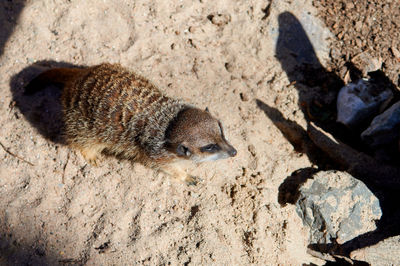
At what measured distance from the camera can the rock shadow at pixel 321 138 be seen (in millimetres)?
2543

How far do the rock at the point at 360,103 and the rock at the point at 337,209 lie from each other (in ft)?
2.08

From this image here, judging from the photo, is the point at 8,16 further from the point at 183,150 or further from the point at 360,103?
the point at 360,103

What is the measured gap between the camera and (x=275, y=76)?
10.9 ft

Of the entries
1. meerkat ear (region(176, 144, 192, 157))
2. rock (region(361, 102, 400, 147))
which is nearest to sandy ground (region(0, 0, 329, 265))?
meerkat ear (region(176, 144, 192, 157))

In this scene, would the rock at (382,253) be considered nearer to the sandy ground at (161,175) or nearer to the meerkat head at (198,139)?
the sandy ground at (161,175)

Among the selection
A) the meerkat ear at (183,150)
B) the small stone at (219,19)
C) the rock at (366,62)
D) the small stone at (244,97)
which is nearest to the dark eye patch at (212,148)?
the meerkat ear at (183,150)

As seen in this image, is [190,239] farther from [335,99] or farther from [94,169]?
[335,99]

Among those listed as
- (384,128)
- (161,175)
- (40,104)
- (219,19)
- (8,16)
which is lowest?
(161,175)

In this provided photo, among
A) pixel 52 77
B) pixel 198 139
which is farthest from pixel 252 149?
pixel 52 77

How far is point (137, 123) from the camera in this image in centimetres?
262

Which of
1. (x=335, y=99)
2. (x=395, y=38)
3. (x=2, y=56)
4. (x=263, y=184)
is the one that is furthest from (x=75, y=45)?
(x=395, y=38)

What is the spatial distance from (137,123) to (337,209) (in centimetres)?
162

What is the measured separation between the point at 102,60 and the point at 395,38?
283 centimetres

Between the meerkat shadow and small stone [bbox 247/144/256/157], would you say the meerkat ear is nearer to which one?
small stone [bbox 247/144/256/157]
